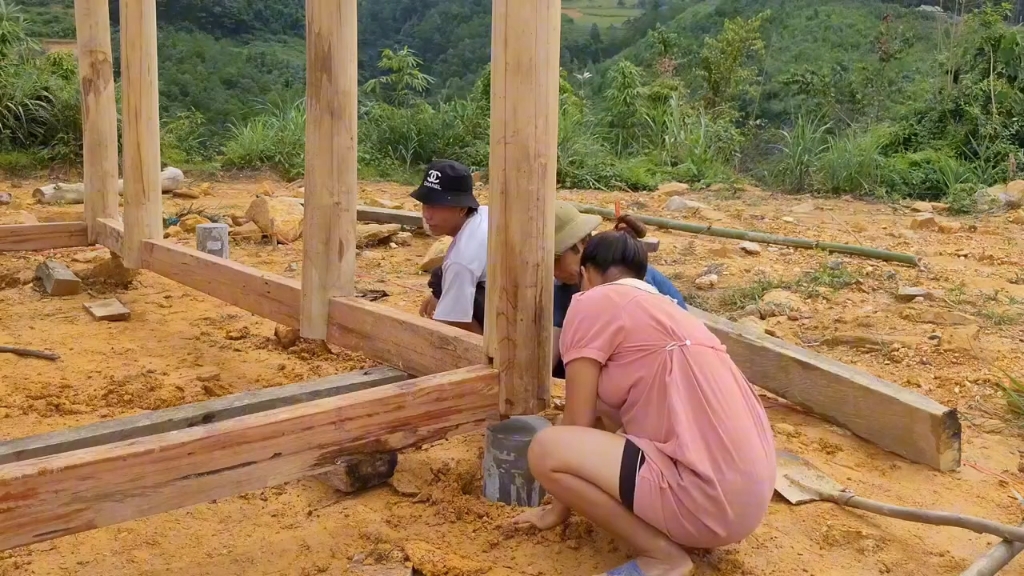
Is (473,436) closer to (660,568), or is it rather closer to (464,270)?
(464,270)

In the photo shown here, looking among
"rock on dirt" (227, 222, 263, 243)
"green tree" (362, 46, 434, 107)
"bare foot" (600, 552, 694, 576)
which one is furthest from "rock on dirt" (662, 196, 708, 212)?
"bare foot" (600, 552, 694, 576)

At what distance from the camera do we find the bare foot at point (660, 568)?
247cm

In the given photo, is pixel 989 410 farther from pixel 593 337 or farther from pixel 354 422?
pixel 354 422

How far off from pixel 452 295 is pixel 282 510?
3.81ft

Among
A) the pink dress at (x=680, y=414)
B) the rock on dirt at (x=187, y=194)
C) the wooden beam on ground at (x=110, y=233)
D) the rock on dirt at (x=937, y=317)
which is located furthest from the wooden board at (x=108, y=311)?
the rock on dirt at (x=937, y=317)

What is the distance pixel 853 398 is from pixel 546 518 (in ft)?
4.44

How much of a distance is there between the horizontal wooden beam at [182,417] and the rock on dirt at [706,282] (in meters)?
2.75

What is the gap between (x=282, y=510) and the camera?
3.07m

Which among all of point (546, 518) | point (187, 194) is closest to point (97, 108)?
point (187, 194)

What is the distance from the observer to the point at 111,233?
5820mm

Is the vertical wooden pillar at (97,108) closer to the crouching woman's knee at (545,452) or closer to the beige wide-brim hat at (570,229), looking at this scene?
the beige wide-brim hat at (570,229)

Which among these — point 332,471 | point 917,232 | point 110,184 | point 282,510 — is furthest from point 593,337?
point 917,232

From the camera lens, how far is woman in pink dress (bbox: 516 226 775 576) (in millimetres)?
2451

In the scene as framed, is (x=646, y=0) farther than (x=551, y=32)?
Yes
